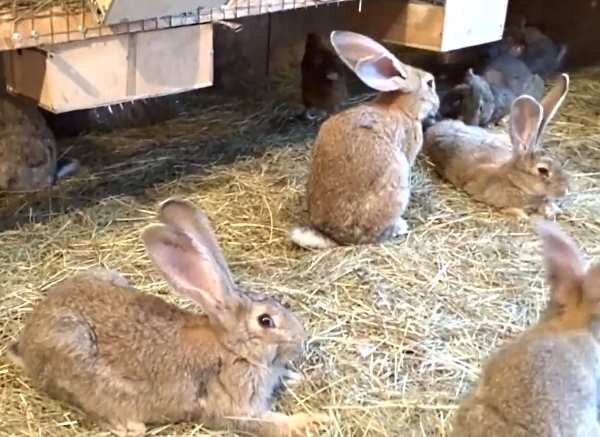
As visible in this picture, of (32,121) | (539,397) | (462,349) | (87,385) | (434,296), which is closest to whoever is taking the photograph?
(539,397)

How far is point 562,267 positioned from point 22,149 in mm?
2400

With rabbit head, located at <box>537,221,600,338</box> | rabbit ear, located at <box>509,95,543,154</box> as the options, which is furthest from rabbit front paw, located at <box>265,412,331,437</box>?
rabbit ear, located at <box>509,95,543,154</box>

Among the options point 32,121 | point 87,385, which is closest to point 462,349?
point 87,385

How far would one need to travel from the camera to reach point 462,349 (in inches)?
123

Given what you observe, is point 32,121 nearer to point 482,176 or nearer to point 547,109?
point 482,176

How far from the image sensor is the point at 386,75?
155 inches

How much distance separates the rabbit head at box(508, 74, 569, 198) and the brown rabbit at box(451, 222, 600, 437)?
1.56m

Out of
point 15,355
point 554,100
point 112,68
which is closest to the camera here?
point 15,355

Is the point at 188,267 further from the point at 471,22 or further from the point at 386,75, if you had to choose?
the point at 471,22

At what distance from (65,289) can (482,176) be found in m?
2.12

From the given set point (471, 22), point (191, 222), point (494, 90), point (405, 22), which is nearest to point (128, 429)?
point (191, 222)

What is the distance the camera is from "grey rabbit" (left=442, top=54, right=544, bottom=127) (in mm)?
4906

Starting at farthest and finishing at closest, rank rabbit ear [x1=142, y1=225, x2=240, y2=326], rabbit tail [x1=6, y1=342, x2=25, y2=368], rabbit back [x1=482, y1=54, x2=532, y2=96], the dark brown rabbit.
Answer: rabbit back [x1=482, y1=54, x2=532, y2=96]
the dark brown rabbit
rabbit tail [x1=6, y1=342, x2=25, y2=368]
rabbit ear [x1=142, y1=225, x2=240, y2=326]

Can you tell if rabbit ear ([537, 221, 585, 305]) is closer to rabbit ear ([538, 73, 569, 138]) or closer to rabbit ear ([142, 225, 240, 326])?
rabbit ear ([142, 225, 240, 326])
